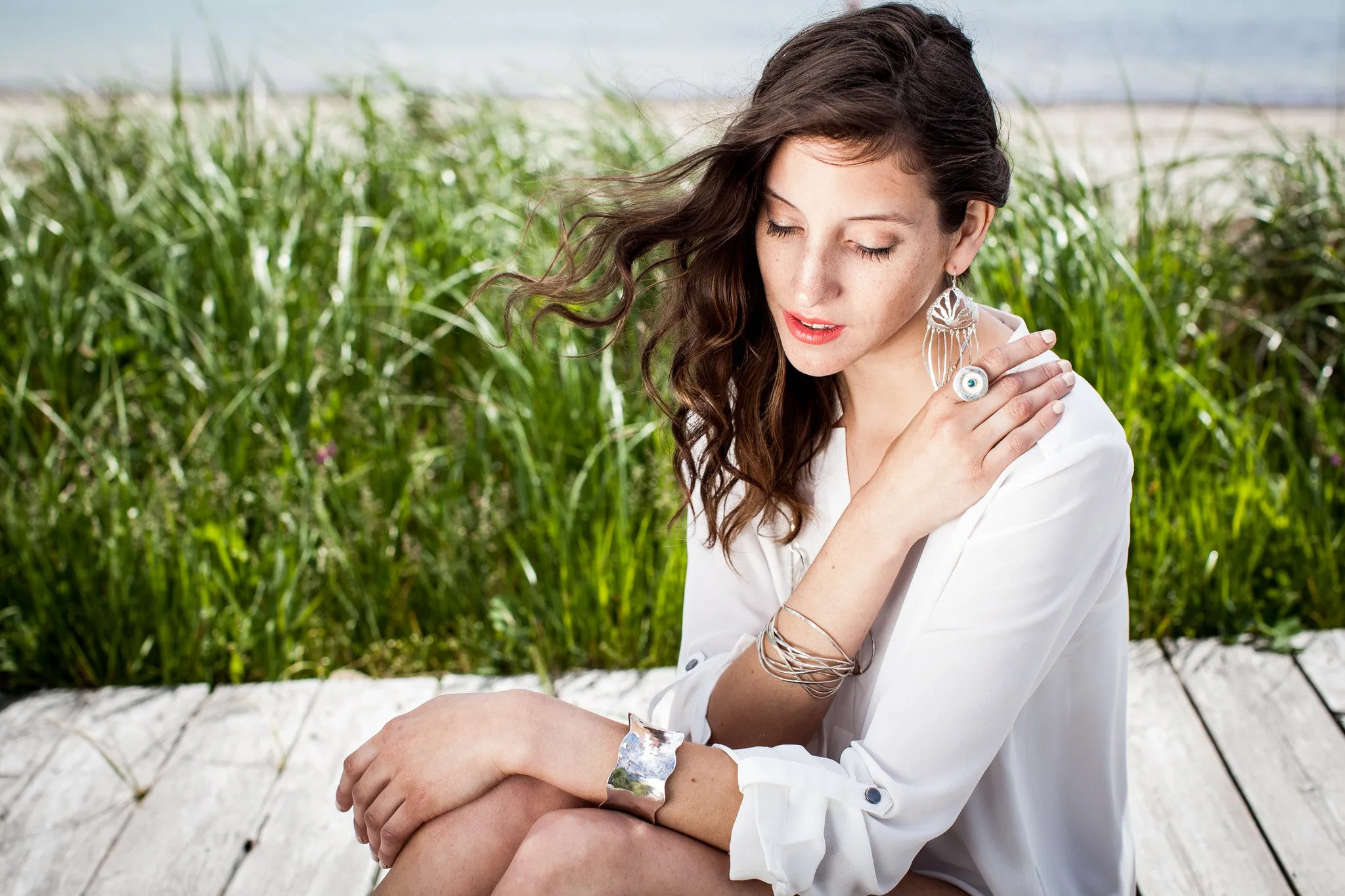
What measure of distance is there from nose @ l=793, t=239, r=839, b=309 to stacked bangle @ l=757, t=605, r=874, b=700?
452mm

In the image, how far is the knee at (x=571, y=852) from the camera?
4.95 ft

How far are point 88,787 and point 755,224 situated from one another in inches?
69.0

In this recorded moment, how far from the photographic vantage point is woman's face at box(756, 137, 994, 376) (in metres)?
1.57

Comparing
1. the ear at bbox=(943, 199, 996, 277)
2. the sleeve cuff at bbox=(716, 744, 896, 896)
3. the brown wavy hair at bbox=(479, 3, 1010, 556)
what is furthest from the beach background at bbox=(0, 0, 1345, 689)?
the sleeve cuff at bbox=(716, 744, 896, 896)

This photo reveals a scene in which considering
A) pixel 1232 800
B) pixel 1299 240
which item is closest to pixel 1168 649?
pixel 1232 800

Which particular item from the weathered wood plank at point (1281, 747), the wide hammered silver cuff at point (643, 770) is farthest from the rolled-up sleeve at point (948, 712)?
the weathered wood plank at point (1281, 747)

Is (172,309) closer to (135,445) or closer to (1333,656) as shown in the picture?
(135,445)

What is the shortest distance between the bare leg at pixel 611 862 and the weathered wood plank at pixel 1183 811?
94 centimetres

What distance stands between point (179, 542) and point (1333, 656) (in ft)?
8.52

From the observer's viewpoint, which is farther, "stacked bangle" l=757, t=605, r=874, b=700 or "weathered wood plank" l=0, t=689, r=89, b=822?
"weathered wood plank" l=0, t=689, r=89, b=822

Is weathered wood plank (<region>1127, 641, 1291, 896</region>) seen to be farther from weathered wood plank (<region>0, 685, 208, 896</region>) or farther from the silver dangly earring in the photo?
weathered wood plank (<region>0, 685, 208, 896</region>)

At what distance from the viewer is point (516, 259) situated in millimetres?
3215

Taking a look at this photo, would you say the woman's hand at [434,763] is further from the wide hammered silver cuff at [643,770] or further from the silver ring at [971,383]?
the silver ring at [971,383]

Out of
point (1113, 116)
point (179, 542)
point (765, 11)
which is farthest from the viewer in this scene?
point (765, 11)
